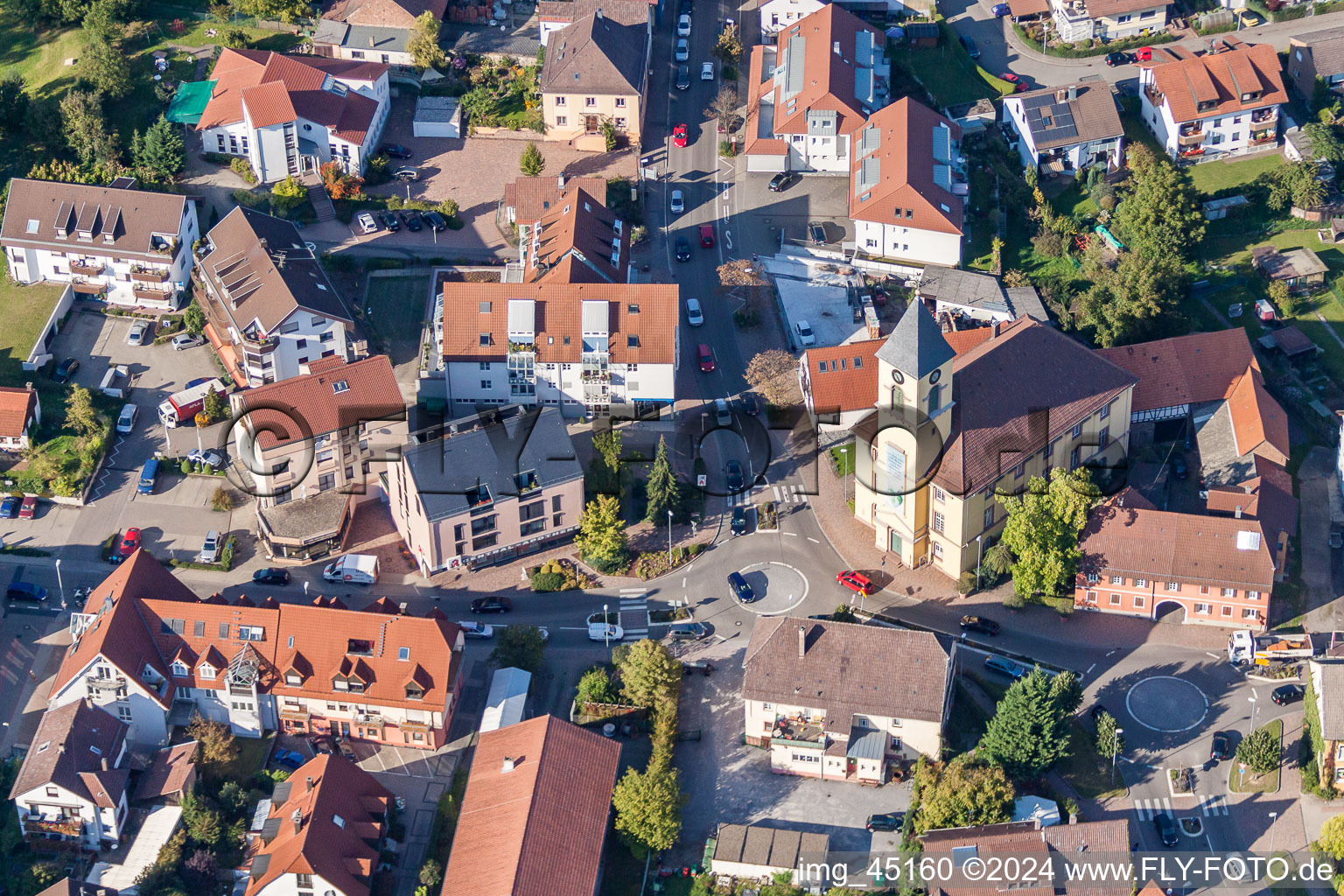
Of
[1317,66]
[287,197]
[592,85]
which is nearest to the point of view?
[287,197]

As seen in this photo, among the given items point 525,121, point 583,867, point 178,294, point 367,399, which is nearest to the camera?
point 583,867

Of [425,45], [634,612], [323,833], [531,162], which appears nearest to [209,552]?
[323,833]

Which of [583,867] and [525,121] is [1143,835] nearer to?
[583,867]

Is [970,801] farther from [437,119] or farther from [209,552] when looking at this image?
[437,119]

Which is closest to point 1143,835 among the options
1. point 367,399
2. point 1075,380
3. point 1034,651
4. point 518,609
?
point 1034,651

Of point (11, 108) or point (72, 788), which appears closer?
point (72, 788)

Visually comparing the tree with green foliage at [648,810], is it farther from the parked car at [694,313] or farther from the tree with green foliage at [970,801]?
the parked car at [694,313]
